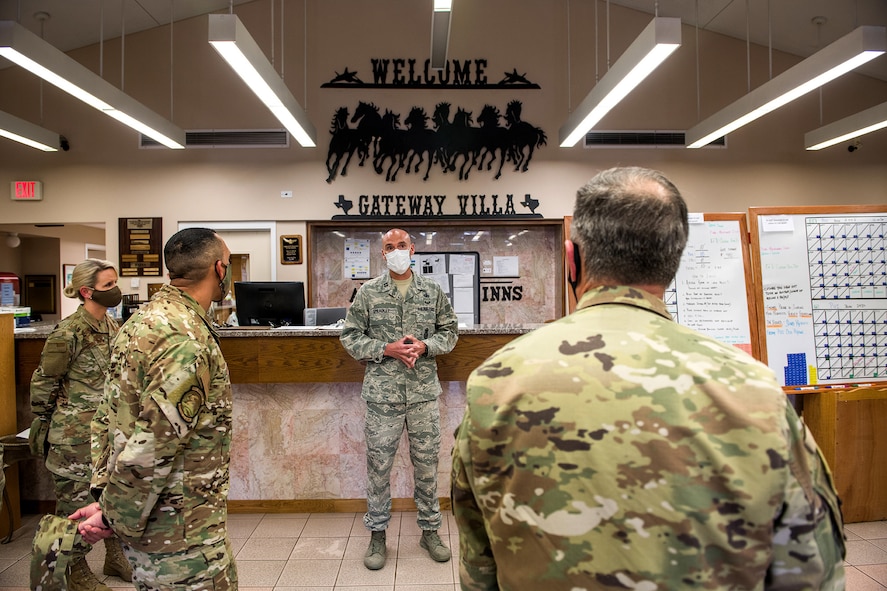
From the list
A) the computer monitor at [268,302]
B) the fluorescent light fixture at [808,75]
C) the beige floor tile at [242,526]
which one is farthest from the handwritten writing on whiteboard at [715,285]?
the beige floor tile at [242,526]

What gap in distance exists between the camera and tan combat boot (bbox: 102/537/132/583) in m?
2.47

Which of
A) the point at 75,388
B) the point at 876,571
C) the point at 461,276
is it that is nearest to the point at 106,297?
the point at 75,388

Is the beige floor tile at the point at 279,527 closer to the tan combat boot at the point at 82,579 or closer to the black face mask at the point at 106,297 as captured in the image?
the tan combat boot at the point at 82,579

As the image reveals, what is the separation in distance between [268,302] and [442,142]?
2.99 m

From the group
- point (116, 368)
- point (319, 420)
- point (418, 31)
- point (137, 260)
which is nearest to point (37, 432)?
point (319, 420)

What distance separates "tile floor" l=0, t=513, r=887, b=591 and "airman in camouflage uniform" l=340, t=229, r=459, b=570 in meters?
0.11

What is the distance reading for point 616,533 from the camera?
724 millimetres

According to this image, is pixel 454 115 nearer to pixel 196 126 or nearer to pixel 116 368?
pixel 196 126

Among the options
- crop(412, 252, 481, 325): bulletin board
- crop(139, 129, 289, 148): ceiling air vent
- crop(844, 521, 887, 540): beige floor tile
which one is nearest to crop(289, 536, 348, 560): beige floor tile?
crop(844, 521, 887, 540): beige floor tile

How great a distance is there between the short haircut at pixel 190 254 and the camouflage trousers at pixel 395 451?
134cm

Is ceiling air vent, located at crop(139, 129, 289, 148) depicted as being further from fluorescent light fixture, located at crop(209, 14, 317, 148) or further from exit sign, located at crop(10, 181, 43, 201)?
fluorescent light fixture, located at crop(209, 14, 317, 148)

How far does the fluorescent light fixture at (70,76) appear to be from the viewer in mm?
2971

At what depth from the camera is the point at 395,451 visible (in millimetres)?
2699

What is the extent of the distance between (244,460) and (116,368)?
1.92 meters
